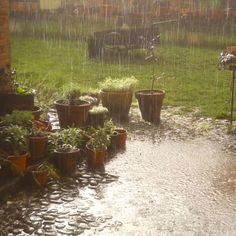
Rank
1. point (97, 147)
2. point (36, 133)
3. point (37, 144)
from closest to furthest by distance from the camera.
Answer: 1. point (37, 144)
2. point (36, 133)
3. point (97, 147)

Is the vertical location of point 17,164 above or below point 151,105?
below

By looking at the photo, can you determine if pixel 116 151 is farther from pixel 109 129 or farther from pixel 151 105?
pixel 151 105

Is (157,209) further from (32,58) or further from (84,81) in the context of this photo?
(32,58)

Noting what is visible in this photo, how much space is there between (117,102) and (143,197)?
4.09 meters

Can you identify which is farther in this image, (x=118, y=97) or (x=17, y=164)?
(x=118, y=97)

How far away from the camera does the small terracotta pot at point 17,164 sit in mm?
6926

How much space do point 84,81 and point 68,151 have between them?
6808mm

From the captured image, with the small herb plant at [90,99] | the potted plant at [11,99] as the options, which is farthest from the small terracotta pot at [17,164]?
the small herb plant at [90,99]

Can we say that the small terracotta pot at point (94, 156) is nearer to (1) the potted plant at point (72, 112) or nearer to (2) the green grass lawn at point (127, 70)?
(1) the potted plant at point (72, 112)

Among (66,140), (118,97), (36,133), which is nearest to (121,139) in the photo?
(66,140)

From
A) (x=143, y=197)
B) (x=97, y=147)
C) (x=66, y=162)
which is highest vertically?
(x=97, y=147)

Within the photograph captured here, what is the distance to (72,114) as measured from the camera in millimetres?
8844

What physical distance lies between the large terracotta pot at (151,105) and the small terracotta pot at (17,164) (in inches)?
150

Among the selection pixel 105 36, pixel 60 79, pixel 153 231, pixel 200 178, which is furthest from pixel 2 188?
pixel 105 36
